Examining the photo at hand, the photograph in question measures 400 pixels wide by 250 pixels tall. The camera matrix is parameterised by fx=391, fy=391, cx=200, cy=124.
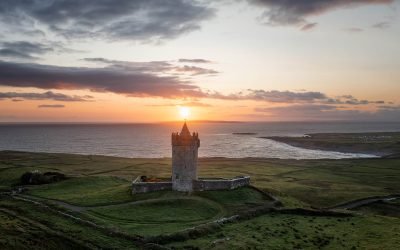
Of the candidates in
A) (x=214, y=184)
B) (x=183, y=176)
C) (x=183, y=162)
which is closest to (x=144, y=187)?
(x=183, y=176)

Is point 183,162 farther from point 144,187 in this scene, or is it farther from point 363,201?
point 363,201

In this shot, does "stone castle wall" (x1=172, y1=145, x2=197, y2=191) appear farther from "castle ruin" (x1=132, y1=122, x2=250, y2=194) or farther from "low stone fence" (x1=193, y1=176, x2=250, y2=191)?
"low stone fence" (x1=193, y1=176, x2=250, y2=191)

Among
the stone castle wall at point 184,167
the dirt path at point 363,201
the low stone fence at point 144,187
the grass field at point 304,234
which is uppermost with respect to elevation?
the stone castle wall at point 184,167

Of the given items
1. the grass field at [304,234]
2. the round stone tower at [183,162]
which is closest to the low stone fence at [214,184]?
the round stone tower at [183,162]

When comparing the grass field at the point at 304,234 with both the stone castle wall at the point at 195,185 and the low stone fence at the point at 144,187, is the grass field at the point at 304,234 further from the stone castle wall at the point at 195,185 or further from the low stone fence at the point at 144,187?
the low stone fence at the point at 144,187

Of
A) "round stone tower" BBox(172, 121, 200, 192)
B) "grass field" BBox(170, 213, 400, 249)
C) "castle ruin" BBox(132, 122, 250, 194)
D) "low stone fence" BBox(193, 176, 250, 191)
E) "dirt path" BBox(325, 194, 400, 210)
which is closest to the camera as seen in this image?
"grass field" BBox(170, 213, 400, 249)

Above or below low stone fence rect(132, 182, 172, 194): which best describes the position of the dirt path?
below

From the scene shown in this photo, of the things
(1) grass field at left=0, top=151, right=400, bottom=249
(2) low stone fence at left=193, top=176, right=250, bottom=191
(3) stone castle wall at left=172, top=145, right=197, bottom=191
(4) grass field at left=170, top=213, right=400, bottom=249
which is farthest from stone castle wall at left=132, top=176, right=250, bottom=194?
(4) grass field at left=170, top=213, right=400, bottom=249

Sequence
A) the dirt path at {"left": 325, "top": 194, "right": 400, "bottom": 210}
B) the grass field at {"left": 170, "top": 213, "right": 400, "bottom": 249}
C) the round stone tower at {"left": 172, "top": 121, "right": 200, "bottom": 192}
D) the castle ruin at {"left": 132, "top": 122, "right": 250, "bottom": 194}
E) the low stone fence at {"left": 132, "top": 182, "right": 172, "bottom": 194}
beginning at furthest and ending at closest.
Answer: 1. the dirt path at {"left": 325, "top": 194, "right": 400, "bottom": 210}
2. the round stone tower at {"left": 172, "top": 121, "right": 200, "bottom": 192}
3. the castle ruin at {"left": 132, "top": 122, "right": 250, "bottom": 194}
4. the low stone fence at {"left": 132, "top": 182, "right": 172, "bottom": 194}
5. the grass field at {"left": 170, "top": 213, "right": 400, "bottom": 249}
